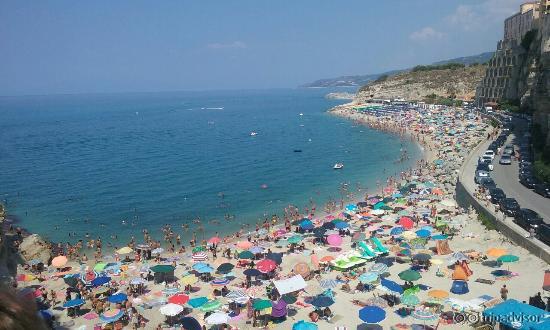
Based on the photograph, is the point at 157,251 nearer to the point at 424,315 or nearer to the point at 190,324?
the point at 190,324

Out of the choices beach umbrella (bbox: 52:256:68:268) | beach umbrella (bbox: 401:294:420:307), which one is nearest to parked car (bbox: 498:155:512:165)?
beach umbrella (bbox: 401:294:420:307)

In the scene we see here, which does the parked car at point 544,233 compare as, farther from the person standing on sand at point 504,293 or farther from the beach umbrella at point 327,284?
the beach umbrella at point 327,284

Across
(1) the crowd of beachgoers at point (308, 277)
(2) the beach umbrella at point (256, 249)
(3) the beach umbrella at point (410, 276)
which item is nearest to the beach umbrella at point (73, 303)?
(1) the crowd of beachgoers at point (308, 277)

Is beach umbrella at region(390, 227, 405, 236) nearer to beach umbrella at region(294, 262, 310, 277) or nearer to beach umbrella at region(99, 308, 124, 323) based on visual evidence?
beach umbrella at region(294, 262, 310, 277)

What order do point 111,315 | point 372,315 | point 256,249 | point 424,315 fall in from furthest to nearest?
point 256,249, point 111,315, point 424,315, point 372,315

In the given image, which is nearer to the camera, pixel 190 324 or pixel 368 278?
pixel 190 324

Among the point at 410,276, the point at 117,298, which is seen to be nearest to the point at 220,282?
the point at 117,298
